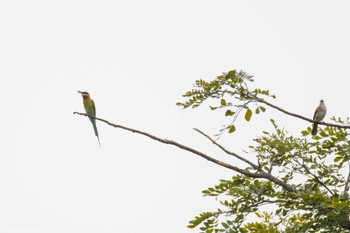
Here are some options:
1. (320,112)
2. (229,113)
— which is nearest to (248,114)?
(229,113)

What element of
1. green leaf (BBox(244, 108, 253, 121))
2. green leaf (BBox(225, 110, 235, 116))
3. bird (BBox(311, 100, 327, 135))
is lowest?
green leaf (BBox(225, 110, 235, 116))

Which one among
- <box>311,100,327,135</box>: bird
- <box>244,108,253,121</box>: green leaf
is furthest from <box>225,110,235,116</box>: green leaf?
<box>311,100,327,135</box>: bird

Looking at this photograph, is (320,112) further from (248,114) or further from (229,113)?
(229,113)

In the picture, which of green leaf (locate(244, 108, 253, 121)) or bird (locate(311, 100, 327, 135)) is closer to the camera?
green leaf (locate(244, 108, 253, 121))

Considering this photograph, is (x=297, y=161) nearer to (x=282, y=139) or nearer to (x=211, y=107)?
(x=282, y=139)

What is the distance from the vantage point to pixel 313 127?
21.2ft

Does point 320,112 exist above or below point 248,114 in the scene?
above

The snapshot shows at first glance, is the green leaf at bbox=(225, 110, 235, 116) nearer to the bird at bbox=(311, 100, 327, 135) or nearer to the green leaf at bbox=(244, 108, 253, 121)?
the green leaf at bbox=(244, 108, 253, 121)

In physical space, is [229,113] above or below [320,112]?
below

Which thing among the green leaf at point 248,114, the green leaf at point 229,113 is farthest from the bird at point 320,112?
the green leaf at point 229,113

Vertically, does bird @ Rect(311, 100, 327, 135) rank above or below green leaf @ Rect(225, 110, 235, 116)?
above

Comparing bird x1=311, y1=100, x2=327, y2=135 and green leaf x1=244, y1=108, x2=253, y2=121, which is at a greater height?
bird x1=311, y1=100, x2=327, y2=135

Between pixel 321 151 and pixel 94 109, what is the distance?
814 centimetres

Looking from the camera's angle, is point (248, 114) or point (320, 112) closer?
point (248, 114)
